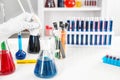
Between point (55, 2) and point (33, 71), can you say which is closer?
point (33, 71)

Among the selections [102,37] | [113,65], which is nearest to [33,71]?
[113,65]

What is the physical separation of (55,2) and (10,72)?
1.58 m

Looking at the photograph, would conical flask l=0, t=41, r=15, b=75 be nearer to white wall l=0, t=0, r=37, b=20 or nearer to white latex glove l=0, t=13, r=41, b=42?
white latex glove l=0, t=13, r=41, b=42

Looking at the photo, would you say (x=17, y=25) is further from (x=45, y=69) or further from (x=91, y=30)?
(x=91, y=30)

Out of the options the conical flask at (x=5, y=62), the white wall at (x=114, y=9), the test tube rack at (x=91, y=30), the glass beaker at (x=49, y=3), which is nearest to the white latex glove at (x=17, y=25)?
the conical flask at (x=5, y=62)

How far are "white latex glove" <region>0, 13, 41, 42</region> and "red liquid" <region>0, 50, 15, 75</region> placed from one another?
7 centimetres

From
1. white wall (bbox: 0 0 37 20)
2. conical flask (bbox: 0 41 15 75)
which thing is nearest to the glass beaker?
white wall (bbox: 0 0 37 20)

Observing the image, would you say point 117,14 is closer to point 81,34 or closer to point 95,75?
point 81,34

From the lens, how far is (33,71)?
922 mm

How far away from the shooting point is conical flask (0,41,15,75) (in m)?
0.89

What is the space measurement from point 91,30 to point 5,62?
54 cm

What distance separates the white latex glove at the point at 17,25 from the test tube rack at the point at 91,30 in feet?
0.91

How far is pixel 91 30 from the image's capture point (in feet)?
3.98

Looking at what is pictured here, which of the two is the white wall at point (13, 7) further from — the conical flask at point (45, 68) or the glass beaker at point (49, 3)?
the conical flask at point (45, 68)
